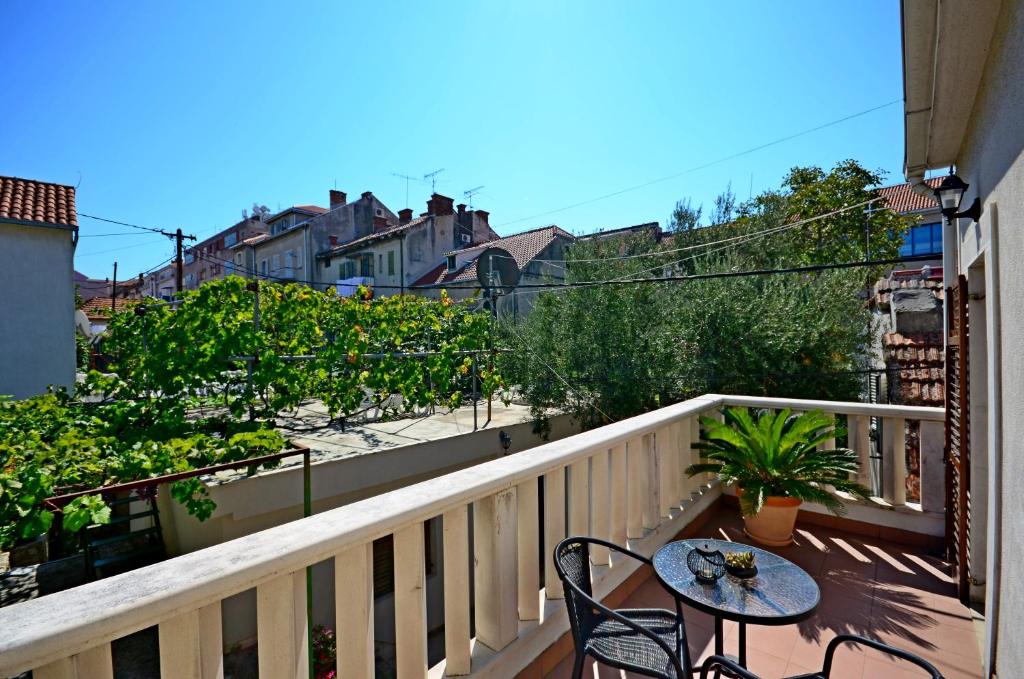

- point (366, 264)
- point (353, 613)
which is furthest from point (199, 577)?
point (366, 264)

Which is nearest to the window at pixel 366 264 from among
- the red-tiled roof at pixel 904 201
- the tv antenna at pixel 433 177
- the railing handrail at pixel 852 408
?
the tv antenna at pixel 433 177

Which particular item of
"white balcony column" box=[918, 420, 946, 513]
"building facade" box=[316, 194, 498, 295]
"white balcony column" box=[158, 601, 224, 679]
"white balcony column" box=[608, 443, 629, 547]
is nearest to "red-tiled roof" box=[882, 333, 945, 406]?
"white balcony column" box=[918, 420, 946, 513]

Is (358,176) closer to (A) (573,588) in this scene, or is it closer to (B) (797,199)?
(B) (797,199)

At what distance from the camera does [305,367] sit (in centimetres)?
694

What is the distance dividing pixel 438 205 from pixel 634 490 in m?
23.5

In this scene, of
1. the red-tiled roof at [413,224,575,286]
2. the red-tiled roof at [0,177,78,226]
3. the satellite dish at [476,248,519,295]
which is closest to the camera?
the satellite dish at [476,248,519,295]

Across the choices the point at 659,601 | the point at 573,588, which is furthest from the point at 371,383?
the point at 573,588

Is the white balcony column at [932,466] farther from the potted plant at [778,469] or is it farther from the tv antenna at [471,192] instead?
the tv antenna at [471,192]

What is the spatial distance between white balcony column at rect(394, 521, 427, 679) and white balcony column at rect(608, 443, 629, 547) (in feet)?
4.02

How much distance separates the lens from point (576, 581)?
5.42 ft

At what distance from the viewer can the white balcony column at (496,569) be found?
164 centimetres

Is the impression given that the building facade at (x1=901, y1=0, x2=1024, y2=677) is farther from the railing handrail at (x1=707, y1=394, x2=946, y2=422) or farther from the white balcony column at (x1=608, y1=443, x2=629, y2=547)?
the white balcony column at (x1=608, y1=443, x2=629, y2=547)

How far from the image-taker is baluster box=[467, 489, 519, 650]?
164cm

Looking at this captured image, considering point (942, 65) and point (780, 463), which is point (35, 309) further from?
point (942, 65)
